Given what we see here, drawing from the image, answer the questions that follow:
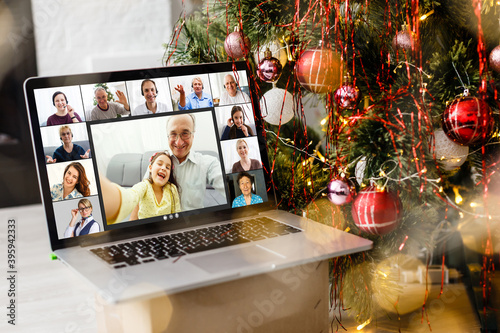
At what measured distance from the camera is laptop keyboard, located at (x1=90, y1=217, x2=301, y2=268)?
56cm

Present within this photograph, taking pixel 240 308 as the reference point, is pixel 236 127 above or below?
above

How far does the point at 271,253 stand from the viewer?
56cm

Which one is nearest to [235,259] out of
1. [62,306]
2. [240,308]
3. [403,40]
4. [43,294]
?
[240,308]

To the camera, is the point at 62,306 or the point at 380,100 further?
the point at 62,306

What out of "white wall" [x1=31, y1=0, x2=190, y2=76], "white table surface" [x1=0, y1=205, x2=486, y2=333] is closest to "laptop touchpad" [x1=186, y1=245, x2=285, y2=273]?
"white table surface" [x1=0, y1=205, x2=486, y2=333]

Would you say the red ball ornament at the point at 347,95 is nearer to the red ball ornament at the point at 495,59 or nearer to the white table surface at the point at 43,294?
the red ball ornament at the point at 495,59

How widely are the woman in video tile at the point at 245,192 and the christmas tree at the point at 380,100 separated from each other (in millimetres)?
65

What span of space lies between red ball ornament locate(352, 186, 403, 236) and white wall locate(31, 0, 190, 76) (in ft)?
4.38

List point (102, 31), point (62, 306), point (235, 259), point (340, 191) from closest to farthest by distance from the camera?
point (235, 259) → point (340, 191) → point (62, 306) → point (102, 31)

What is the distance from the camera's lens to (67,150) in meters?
0.62

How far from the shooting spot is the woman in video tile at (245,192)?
70 cm

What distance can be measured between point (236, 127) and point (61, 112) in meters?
0.25

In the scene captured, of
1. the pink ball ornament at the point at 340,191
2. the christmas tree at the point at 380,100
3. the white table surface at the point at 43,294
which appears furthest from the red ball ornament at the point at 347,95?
the white table surface at the point at 43,294

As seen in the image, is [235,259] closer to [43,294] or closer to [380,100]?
[380,100]
